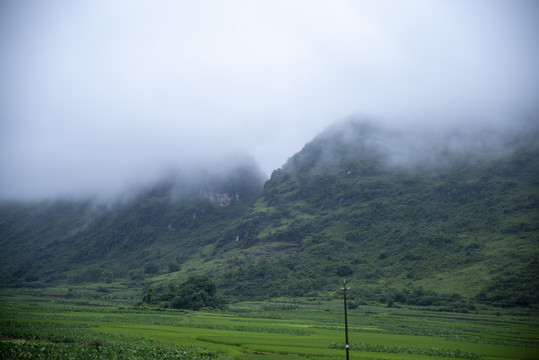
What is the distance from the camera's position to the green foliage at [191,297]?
355 ft

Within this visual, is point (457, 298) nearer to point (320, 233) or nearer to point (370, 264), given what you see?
point (370, 264)

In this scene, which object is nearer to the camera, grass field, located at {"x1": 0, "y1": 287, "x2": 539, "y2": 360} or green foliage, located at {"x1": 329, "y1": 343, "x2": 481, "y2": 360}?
grass field, located at {"x1": 0, "y1": 287, "x2": 539, "y2": 360}

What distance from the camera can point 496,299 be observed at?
97750 millimetres

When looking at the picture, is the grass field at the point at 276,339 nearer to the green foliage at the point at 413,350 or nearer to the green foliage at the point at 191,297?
the green foliage at the point at 413,350

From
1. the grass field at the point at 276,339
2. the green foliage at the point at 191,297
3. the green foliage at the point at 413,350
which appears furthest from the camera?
the green foliage at the point at 191,297

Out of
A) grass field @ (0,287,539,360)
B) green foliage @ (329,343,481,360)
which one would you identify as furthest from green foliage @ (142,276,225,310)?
green foliage @ (329,343,481,360)

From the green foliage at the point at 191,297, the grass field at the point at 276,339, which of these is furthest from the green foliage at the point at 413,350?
the green foliage at the point at 191,297

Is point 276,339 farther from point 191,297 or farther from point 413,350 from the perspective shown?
point 191,297

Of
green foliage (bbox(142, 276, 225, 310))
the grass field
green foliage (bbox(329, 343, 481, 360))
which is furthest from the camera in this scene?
green foliage (bbox(142, 276, 225, 310))

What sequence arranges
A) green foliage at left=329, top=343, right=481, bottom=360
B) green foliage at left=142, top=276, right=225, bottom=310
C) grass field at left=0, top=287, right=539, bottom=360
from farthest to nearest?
green foliage at left=142, top=276, right=225, bottom=310
green foliage at left=329, top=343, right=481, bottom=360
grass field at left=0, top=287, right=539, bottom=360

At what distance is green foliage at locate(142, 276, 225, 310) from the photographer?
10819cm

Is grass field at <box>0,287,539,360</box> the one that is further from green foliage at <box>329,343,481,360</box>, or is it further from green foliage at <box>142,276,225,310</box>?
green foliage at <box>142,276,225,310</box>

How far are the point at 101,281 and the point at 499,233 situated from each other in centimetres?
19263

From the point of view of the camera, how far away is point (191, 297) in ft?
357
